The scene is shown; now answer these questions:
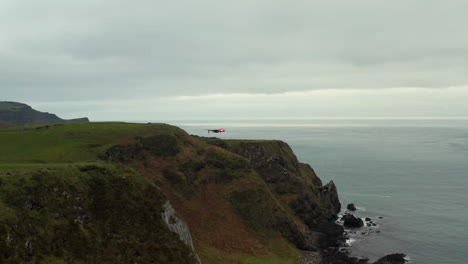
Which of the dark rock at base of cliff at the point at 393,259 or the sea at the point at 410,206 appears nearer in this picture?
the dark rock at base of cliff at the point at 393,259

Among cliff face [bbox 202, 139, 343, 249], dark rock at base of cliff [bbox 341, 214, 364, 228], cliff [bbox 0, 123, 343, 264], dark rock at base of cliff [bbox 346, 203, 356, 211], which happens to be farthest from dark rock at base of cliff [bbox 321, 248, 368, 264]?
dark rock at base of cliff [bbox 346, 203, 356, 211]

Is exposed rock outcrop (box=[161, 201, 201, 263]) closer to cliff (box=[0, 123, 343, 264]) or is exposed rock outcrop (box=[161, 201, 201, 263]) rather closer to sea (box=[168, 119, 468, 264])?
cliff (box=[0, 123, 343, 264])

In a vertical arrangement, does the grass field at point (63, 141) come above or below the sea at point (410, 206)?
above

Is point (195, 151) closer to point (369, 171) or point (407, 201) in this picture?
point (407, 201)

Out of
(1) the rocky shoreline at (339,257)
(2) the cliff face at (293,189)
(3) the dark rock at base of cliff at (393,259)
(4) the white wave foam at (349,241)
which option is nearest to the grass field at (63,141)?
(2) the cliff face at (293,189)

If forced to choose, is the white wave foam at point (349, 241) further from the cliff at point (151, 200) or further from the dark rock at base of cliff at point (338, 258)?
the dark rock at base of cliff at point (338, 258)

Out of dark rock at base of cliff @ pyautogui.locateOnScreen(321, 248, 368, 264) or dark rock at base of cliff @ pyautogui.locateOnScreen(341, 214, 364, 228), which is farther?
dark rock at base of cliff @ pyautogui.locateOnScreen(341, 214, 364, 228)
